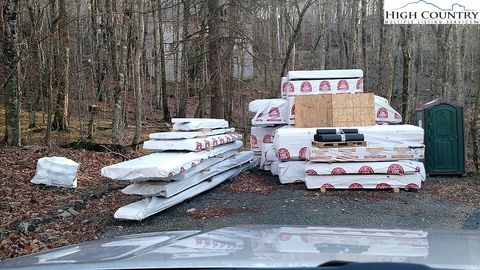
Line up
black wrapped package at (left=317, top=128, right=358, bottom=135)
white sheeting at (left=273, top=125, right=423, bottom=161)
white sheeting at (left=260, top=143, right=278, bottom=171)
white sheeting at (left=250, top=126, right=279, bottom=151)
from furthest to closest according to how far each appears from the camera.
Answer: white sheeting at (left=250, top=126, right=279, bottom=151), white sheeting at (left=260, top=143, right=278, bottom=171), black wrapped package at (left=317, top=128, right=358, bottom=135), white sheeting at (left=273, top=125, right=423, bottom=161)

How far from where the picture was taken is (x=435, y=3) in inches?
717

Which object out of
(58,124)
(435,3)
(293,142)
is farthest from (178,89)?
(293,142)

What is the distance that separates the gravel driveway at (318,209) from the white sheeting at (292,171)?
17 cm

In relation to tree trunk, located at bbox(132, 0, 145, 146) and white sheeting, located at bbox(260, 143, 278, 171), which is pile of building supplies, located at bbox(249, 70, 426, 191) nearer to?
white sheeting, located at bbox(260, 143, 278, 171)

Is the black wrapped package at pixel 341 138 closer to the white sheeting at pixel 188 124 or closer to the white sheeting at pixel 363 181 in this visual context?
the white sheeting at pixel 363 181

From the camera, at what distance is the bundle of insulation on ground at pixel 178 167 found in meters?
9.44

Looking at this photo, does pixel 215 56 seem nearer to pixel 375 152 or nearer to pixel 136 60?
pixel 136 60

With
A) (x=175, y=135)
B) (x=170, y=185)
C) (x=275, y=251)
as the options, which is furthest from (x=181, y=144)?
(x=275, y=251)

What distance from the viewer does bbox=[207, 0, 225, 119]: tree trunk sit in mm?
21062

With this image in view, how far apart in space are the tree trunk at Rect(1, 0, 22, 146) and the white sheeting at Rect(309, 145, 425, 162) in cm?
958

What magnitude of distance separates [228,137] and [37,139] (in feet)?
42.7

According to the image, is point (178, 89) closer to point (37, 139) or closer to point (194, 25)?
point (194, 25)

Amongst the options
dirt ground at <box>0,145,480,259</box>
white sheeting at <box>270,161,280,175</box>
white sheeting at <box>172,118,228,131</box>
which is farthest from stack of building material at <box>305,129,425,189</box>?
white sheeting at <box>172,118,228,131</box>

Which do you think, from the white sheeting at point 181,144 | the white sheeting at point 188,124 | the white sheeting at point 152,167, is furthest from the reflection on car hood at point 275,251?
the white sheeting at point 188,124
